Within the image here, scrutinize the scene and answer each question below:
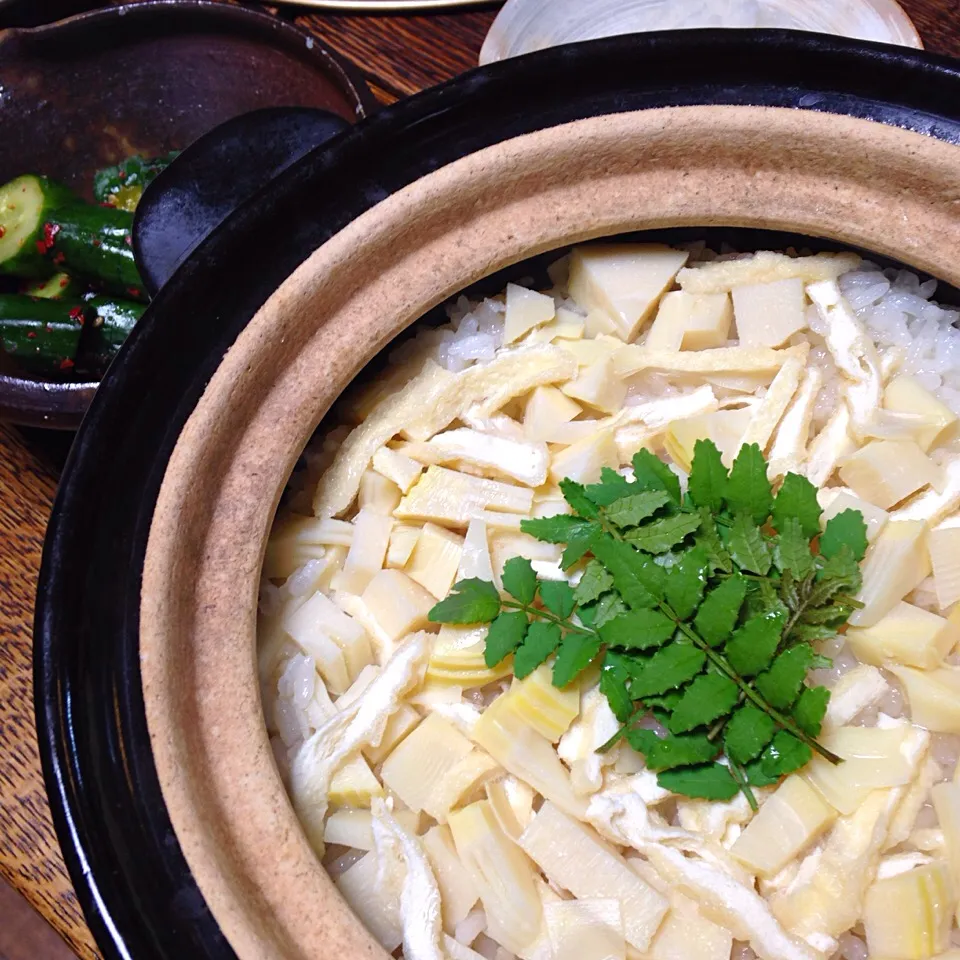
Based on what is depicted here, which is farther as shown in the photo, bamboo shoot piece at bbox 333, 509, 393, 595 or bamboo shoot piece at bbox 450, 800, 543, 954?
bamboo shoot piece at bbox 333, 509, 393, 595

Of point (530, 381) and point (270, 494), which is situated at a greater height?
point (530, 381)

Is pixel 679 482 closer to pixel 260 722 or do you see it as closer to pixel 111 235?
pixel 260 722

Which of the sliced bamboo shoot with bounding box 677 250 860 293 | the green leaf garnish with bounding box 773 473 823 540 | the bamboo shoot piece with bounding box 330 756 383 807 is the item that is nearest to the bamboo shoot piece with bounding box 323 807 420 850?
the bamboo shoot piece with bounding box 330 756 383 807

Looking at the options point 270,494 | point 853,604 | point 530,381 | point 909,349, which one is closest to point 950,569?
point 853,604

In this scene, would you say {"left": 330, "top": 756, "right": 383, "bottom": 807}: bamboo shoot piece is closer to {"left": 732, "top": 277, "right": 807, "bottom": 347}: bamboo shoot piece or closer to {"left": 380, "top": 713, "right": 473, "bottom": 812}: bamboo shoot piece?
{"left": 380, "top": 713, "right": 473, "bottom": 812}: bamboo shoot piece

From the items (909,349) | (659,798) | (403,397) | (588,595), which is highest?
(909,349)

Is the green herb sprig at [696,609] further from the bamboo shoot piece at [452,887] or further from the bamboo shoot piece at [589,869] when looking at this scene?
the bamboo shoot piece at [452,887]

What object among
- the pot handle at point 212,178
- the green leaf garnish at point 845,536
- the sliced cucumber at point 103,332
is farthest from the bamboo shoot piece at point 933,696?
the sliced cucumber at point 103,332
